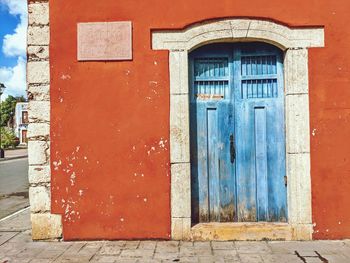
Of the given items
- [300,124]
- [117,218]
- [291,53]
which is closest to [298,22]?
[291,53]

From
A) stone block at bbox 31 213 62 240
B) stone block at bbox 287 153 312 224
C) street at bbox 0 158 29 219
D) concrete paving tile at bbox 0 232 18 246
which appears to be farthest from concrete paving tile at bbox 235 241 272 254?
street at bbox 0 158 29 219

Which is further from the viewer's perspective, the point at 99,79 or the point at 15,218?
the point at 15,218

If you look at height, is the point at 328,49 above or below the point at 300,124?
above

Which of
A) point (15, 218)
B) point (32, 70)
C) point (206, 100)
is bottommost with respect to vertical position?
point (15, 218)

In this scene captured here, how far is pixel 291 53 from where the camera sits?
4902 mm

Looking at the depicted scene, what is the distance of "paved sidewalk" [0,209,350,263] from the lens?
420 centimetres

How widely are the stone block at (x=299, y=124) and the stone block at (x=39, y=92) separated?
3.22m

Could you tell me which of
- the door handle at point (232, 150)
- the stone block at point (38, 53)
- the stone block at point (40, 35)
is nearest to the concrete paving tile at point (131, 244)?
the door handle at point (232, 150)

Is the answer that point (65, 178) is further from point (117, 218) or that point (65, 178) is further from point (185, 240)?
point (185, 240)

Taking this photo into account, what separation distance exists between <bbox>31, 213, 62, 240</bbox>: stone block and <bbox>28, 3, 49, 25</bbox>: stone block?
2.57 meters

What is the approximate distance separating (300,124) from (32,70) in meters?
3.61

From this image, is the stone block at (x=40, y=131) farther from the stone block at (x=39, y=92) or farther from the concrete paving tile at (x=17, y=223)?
the concrete paving tile at (x=17, y=223)

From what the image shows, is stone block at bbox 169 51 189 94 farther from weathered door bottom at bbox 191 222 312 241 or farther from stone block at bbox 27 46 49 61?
weathered door bottom at bbox 191 222 312 241

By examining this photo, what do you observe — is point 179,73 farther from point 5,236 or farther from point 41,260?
point 5,236
